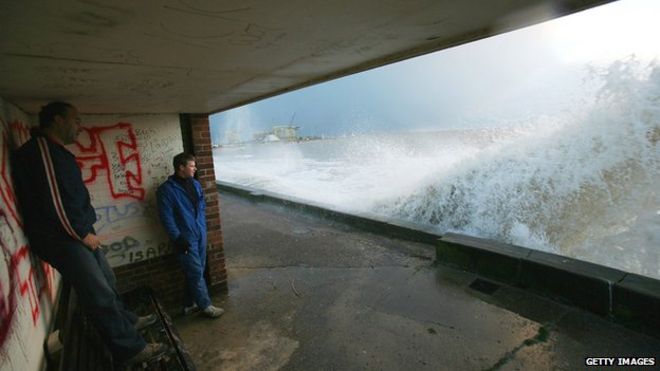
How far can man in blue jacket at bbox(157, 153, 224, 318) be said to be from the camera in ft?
12.3

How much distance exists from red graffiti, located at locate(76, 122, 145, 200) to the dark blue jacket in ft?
1.52

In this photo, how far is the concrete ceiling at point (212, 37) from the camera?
1.21m

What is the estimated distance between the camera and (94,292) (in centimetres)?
241

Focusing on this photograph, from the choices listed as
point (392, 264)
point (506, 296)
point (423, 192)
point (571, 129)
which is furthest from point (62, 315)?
point (571, 129)

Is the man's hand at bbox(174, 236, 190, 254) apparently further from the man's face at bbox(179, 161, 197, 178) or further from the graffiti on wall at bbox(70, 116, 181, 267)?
the man's face at bbox(179, 161, 197, 178)

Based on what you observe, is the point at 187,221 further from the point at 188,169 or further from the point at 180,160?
the point at 180,160

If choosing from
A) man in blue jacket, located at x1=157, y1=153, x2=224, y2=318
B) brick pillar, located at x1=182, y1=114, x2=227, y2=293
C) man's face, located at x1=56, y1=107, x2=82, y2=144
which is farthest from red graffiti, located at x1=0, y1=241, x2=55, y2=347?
brick pillar, located at x1=182, y1=114, x2=227, y2=293

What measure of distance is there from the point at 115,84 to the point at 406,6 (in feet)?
7.13

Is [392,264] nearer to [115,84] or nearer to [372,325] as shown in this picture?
[372,325]

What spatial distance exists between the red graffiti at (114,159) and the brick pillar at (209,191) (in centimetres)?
73

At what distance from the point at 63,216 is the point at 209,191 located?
2247 millimetres

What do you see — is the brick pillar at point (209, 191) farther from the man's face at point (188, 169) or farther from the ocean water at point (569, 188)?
the ocean water at point (569, 188)

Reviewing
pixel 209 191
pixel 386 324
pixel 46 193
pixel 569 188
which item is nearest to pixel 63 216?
pixel 46 193

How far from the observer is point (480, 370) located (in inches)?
113
